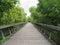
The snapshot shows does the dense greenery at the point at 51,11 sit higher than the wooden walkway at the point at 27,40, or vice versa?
the dense greenery at the point at 51,11

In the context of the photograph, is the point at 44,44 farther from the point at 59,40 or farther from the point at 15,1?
the point at 15,1

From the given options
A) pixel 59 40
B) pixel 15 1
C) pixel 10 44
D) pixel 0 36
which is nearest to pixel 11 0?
pixel 15 1

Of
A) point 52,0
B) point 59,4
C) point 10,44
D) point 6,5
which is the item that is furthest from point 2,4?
point 52,0

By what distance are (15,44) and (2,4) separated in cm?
504

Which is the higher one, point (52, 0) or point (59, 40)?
point (52, 0)

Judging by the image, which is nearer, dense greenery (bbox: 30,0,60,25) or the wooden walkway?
the wooden walkway

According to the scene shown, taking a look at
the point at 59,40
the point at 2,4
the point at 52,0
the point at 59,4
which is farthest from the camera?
the point at 52,0

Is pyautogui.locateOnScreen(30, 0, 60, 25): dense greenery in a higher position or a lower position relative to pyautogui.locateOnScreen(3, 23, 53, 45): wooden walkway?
higher

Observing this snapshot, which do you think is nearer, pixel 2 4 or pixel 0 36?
pixel 0 36

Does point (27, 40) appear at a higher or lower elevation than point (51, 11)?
lower

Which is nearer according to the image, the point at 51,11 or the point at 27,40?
the point at 27,40

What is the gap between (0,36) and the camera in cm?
1089

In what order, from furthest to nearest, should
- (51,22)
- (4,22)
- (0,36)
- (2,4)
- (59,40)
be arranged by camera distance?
(51,22) → (4,22) → (2,4) → (0,36) → (59,40)

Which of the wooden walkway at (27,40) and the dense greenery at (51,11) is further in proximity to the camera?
the dense greenery at (51,11)
